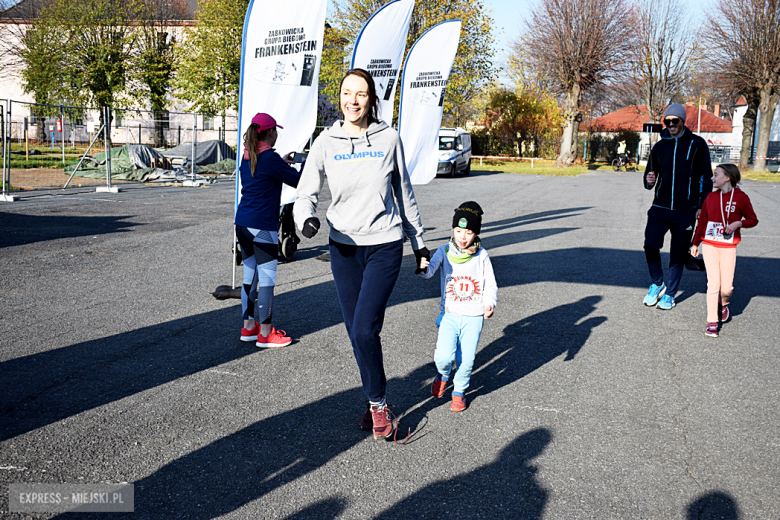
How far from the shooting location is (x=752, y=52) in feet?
117

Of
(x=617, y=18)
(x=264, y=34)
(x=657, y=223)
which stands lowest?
(x=657, y=223)

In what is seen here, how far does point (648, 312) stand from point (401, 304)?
255 cm

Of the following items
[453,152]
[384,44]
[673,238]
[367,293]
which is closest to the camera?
[367,293]

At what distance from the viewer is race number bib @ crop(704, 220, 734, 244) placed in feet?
19.3

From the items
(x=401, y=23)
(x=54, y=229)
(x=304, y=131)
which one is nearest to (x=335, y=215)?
(x=304, y=131)

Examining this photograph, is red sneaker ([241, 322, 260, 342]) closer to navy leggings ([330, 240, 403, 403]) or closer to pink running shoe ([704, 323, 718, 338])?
navy leggings ([330, 240, 403, 403])

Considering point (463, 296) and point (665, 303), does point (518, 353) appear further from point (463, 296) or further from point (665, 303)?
point (665, 303)

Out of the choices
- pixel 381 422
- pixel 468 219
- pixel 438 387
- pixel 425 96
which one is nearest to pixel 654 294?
pixel 438 387

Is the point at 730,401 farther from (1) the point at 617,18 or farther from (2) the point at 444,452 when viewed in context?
(1) the point at 617,18

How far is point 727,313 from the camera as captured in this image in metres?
6.23

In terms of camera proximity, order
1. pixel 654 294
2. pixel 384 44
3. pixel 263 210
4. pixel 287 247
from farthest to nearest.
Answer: pixel 384 44 → pixel 287 247 → pixel 654 294 → pixel 263 210

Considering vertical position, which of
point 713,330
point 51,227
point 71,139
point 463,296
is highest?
point 71,139

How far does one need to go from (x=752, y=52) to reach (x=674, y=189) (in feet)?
118

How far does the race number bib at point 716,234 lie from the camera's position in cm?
589
